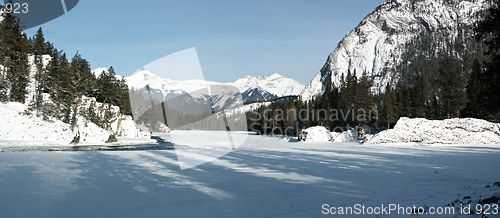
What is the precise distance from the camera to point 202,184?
7.89m

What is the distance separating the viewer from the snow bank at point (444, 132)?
2239 centimetres

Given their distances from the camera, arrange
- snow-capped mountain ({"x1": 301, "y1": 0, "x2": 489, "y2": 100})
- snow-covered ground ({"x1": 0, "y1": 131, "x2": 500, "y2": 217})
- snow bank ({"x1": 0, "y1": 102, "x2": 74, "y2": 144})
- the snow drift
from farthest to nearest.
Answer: snow-capped mountain ({"x1": 301, "y1": 0, "x2": 489, "y2": 100})
the snow drift
snow bank ({"x1": 0, "y1": 102, "x2": 74, "y2": 144})
snow-covered ground ({"x1": 0, "y1": 131, "x2": 500, "y2": 217})

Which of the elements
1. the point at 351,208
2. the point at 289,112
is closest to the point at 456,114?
the point at 289,112

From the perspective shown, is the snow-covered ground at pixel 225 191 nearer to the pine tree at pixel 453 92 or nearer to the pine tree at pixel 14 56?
the pine tree at pixel 14 56

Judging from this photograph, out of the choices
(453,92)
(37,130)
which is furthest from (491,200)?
(453,92)

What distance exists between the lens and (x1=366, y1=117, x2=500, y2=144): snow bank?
22391 mm

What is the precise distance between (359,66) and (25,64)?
145625mm

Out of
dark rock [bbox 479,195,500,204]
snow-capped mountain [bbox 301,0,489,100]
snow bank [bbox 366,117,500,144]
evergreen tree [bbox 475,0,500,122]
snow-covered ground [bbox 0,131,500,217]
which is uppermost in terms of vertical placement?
snow-capped mountain [bbox 301,0,489,100]

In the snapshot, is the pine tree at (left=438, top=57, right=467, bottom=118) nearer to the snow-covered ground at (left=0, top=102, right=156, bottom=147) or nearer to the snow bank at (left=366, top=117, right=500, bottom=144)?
the snow bank at (left=366, top=117, right=500, bottom=144)

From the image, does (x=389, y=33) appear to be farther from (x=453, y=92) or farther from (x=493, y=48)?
(x=493, y=48)

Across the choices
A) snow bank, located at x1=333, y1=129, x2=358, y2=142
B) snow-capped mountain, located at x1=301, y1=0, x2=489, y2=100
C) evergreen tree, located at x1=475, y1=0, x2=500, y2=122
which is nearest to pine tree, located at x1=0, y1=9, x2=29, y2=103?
snow bank, located at x1=333, y1=129, x2=358, y2=142

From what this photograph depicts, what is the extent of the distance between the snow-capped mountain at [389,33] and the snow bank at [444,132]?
335 feet

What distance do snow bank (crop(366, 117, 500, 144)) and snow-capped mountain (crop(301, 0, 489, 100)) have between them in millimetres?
102246

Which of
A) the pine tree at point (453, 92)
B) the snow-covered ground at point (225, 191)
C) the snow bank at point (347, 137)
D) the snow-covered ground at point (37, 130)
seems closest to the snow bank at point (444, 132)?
the snow bank at point (347, 137)
